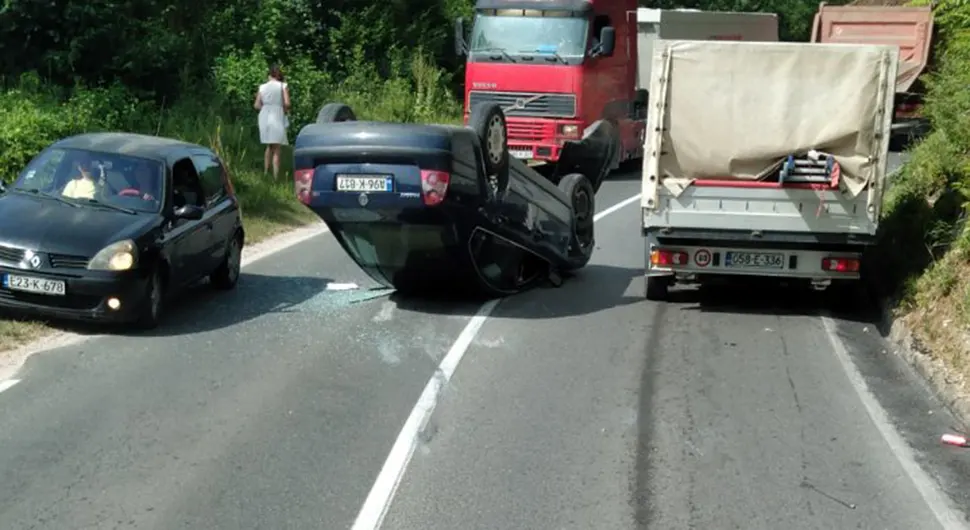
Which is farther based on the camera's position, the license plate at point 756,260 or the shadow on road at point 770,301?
the shadow on road at point 770,301

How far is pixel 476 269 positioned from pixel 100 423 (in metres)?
4.79

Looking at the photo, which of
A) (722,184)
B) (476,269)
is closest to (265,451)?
(476,269)

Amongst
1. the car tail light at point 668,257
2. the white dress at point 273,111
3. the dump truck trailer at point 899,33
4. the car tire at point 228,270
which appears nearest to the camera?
the car tail light at point 668,257

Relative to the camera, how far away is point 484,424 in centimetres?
816

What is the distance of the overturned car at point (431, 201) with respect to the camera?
10.8 m

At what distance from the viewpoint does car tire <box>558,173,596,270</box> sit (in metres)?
13.8

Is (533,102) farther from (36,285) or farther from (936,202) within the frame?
(36,285)

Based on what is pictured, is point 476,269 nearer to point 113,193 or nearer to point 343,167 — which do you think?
point 343,167

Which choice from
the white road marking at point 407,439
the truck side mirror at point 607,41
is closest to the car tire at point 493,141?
the white road marking at point 407,439

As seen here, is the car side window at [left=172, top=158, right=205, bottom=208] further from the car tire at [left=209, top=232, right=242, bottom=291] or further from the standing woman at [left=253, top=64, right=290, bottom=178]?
the standing woman at [left=253, top=64, right=290, bottom=178]

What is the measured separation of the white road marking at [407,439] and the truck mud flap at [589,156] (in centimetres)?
369

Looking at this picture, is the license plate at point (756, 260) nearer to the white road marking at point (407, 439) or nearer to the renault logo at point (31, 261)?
the white road marking at point (407, 439)

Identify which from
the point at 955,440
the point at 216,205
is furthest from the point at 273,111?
the point at 955,440

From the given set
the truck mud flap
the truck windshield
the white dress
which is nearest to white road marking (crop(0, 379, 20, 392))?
the truck mud flap
